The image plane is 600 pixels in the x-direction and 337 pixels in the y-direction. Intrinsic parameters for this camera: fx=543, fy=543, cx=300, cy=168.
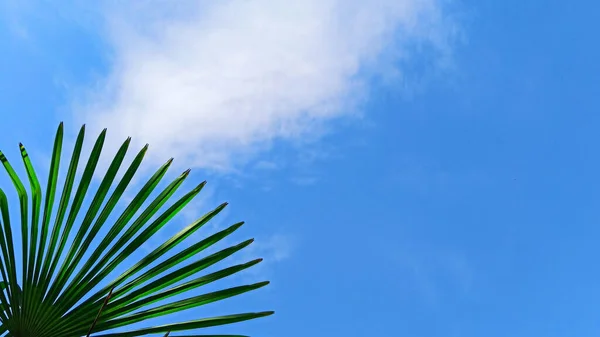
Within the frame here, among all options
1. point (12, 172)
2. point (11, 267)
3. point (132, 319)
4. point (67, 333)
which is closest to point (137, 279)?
point (132, 319)

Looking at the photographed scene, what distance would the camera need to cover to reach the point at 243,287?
3.28 m

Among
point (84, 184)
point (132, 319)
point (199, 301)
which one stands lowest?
point (132, 319)

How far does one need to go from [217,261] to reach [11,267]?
1.12 m

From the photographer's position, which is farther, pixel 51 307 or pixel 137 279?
pixel 137 279

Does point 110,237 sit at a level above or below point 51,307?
above

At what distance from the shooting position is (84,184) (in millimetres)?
3287

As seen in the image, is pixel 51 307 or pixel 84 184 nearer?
pixel 51 307

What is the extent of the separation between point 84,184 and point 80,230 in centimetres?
28

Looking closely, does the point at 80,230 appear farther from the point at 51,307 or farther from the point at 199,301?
the point at 199,301

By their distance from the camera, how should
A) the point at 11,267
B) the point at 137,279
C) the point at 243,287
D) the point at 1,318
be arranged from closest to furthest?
the point at 1,318
the point at 11,267
the point at 137,279
the point at 243,287

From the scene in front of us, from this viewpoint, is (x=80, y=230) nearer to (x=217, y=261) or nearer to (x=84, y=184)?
(x=84, y=184)

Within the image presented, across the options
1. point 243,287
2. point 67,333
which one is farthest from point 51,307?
point 243,287

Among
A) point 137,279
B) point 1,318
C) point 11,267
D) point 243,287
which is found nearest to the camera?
point 1,318

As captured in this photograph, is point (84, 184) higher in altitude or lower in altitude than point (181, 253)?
higher
